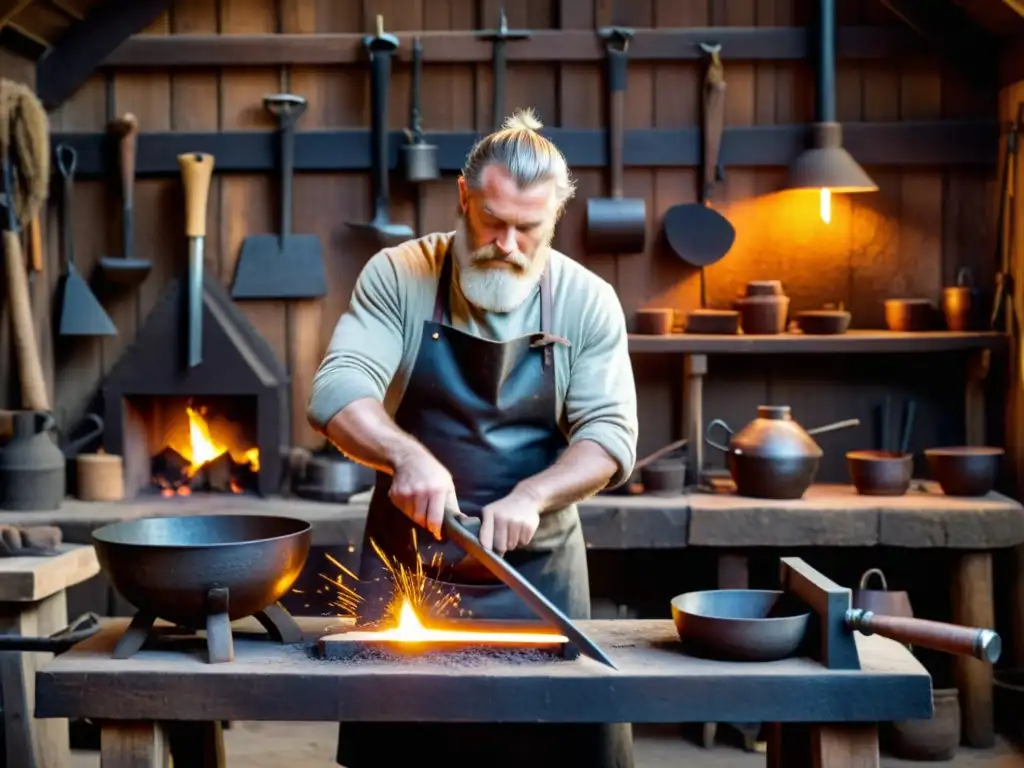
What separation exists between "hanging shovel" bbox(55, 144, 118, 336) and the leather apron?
8.82ft

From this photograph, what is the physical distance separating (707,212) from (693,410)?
87 centimetres

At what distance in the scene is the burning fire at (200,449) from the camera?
19.5ft

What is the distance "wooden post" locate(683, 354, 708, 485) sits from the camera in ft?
18.4

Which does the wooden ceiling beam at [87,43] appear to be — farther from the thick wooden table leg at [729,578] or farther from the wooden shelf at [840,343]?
the thick wooden table leg at [729,578]

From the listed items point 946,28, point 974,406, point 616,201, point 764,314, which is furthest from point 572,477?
point 946,28

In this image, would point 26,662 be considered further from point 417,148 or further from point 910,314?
point 910,314

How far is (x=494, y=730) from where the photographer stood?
3057 millimetres

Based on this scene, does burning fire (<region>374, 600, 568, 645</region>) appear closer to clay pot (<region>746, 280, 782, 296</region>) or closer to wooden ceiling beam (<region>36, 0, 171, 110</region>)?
clay pot (<region>746, 280, 782, 296</region>)

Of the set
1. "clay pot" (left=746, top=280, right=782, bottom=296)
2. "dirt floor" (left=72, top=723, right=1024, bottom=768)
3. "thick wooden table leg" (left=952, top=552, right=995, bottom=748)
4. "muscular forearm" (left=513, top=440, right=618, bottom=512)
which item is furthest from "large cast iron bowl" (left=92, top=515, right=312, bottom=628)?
"thick wooden table leg" (left=952, top=552, right=995, bottom=748)

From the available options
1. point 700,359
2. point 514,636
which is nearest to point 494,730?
point 514,636

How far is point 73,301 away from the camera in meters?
5.74

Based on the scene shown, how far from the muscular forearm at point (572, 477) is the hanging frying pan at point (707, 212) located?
276cm

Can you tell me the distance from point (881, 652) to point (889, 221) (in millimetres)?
3365

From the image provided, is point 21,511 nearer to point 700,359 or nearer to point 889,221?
point 700,359
